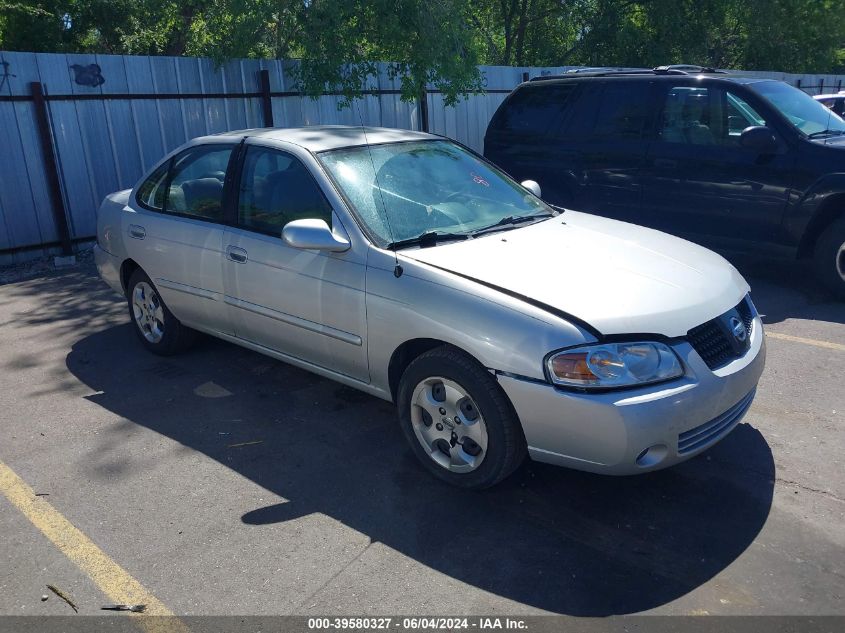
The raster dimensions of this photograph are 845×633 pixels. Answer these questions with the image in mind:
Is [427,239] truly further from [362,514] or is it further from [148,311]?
[148,311]

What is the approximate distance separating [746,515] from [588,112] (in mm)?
5481

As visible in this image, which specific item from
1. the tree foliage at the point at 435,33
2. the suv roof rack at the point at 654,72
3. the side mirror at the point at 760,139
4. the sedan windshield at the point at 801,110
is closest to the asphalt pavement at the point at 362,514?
the side mirror at the point at 760,139

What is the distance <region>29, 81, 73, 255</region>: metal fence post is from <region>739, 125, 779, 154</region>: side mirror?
7.27 meters

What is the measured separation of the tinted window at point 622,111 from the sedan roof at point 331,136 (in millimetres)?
3297

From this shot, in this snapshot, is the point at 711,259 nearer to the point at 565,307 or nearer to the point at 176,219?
the point at 565,307

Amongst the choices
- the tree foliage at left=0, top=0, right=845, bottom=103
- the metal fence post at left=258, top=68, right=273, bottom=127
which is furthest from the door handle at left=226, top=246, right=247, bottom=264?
the metal fence post at left=258, top=68, right=273, bottom=127

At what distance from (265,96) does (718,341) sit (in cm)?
864

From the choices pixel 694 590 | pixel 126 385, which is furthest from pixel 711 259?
pixel 126 385

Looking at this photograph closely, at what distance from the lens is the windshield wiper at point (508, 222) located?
14.4 feet

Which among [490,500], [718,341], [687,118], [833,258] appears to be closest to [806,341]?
[833,258]

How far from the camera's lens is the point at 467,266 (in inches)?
150

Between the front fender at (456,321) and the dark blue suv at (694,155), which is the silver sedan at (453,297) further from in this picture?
the dark blue suv at (694,155)

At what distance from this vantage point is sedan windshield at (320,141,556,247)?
425 centimetres

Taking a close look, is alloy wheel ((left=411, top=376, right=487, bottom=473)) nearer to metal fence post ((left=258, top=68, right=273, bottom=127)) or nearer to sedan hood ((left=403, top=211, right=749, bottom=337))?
sedan hood ((left=403, top=211, right=749, bottom=337))
